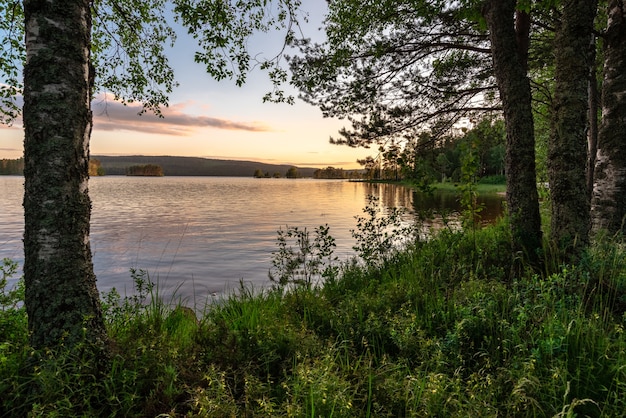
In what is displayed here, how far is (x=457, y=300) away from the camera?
15.2 feet

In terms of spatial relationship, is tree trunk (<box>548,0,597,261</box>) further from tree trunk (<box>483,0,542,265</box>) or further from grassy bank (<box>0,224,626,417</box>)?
grassy bank (<box>0,224,626,417</box>)

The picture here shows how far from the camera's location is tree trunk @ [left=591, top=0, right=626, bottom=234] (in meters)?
6.94

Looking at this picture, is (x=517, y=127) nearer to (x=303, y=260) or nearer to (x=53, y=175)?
(x=303, y=260)

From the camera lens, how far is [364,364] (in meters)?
3.38

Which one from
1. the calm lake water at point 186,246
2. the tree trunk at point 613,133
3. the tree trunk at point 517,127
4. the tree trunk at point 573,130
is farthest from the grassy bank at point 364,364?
the calm lake water at point 186,246

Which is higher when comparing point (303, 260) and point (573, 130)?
point (573, 130)

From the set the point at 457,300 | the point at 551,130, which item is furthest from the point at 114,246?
the point at 551,130

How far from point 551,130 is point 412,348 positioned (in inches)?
185

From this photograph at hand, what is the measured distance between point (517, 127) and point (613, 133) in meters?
2.83

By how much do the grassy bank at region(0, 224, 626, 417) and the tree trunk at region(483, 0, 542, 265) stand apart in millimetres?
1230

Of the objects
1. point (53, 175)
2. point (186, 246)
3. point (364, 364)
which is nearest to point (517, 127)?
point (364, 364)

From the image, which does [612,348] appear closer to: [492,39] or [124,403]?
[124,403]

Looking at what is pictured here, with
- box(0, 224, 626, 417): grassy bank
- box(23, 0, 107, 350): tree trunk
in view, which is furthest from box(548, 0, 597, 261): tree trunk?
box(23, 0, 107, 350): tree trunk

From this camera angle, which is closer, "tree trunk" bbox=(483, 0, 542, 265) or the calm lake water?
"tree trunk" bbox=(483, 0, 542, 265)
